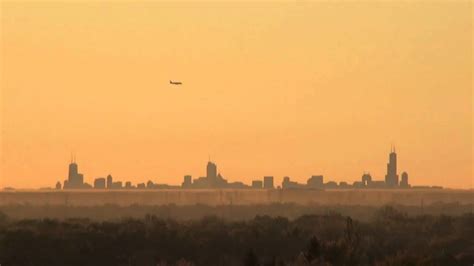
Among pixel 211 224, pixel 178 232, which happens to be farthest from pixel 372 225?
pixel 178 232

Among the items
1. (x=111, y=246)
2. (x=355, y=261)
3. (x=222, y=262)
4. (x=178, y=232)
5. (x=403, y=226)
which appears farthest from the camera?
(x=403, y=226)

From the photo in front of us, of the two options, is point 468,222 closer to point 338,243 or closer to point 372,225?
point 372,225

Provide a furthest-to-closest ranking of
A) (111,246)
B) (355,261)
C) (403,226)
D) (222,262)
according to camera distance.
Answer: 1. (403,226)
2. (111,246)
3. (222,262)
4. (355,261)

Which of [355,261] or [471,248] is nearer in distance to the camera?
[355,261]

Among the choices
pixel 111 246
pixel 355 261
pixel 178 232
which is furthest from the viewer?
pixel 178 232

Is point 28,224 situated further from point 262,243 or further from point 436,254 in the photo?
point 436,254

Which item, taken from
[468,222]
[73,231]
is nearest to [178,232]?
[73,231]
